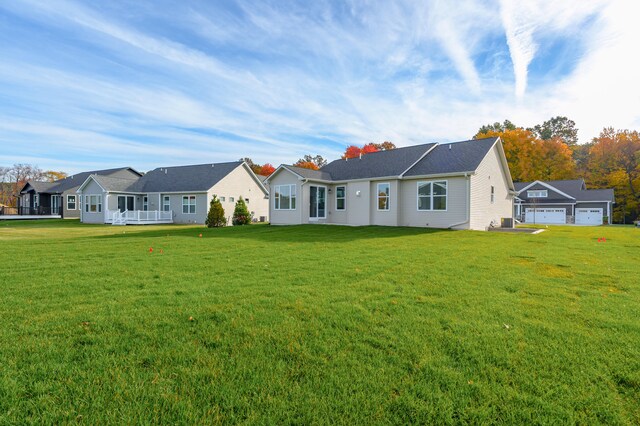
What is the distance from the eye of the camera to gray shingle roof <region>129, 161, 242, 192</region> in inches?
1124

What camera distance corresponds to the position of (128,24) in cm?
1191

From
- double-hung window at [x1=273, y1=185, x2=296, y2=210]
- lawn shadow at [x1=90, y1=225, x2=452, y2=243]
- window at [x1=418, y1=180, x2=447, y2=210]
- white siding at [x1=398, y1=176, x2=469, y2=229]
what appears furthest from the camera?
double-hung window at [x1=273, y1=185, x2=296, y2=210]

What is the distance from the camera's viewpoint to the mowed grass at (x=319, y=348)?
6.93 ft

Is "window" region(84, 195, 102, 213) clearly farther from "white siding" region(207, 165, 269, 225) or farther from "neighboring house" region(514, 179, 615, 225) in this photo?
"neighboring house" region(514, 179, 615, 225)

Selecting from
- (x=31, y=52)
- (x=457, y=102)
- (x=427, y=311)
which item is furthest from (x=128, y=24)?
(x=457, y=102)

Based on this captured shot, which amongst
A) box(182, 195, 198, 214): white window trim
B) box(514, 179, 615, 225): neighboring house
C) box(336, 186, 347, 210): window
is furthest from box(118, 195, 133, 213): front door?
box(514, 179, 615, 225): neighboring house

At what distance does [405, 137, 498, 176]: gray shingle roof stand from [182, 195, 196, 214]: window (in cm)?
1994

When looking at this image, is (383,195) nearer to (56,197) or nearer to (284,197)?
(284,197)

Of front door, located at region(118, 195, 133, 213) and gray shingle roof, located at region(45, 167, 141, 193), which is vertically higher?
gray shingle roof, located at region(45, 167, 141, 193)

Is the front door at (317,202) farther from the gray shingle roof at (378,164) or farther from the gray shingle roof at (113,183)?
the gray shingle roof at (113,183)

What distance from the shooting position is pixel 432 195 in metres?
16.3

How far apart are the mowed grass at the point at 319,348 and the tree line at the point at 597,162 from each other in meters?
44.2

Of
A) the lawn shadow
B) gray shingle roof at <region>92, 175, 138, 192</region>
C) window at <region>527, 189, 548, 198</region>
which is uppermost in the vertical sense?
gray shingle roof at <region>92, 175, 138, 192</region>

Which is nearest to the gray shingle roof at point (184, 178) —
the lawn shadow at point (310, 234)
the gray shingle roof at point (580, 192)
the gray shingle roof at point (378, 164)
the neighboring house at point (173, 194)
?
the neighboring house at point (173, 194)
